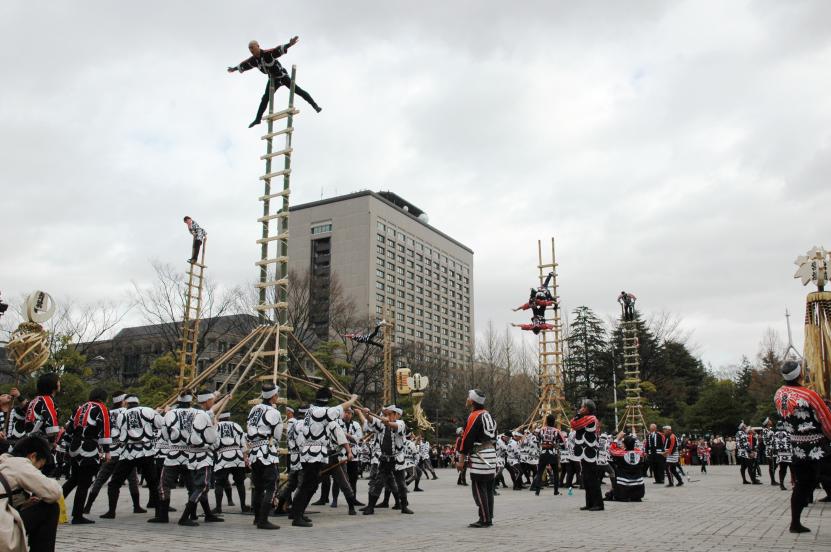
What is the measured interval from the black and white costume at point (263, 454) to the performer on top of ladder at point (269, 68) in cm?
751

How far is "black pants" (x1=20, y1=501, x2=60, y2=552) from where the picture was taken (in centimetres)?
486

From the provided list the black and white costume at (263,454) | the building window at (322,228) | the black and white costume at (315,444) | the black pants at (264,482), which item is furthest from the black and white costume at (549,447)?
the building window at (322,228)

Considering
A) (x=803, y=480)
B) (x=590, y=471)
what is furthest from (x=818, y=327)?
(x=590, y=471)

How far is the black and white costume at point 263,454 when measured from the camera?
32.9 ft

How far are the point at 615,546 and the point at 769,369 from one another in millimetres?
57128

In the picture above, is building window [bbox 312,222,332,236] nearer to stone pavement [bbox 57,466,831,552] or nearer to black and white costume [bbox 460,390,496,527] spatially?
stone pavement [bbox 57,466,831,552]

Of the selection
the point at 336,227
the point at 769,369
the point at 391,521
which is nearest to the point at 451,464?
the point at 769,369

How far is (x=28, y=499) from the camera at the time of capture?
15.8 feet

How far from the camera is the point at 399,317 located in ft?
344

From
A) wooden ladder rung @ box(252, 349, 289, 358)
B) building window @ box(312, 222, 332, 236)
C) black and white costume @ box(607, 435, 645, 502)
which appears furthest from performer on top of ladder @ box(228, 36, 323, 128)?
building window @ box(312, 222, 332, 236)

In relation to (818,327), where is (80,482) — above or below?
below

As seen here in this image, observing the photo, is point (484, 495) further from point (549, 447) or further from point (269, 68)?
point (269, 68)

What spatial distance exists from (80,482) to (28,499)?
19.3ft

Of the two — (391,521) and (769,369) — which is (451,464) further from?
(391,521)
